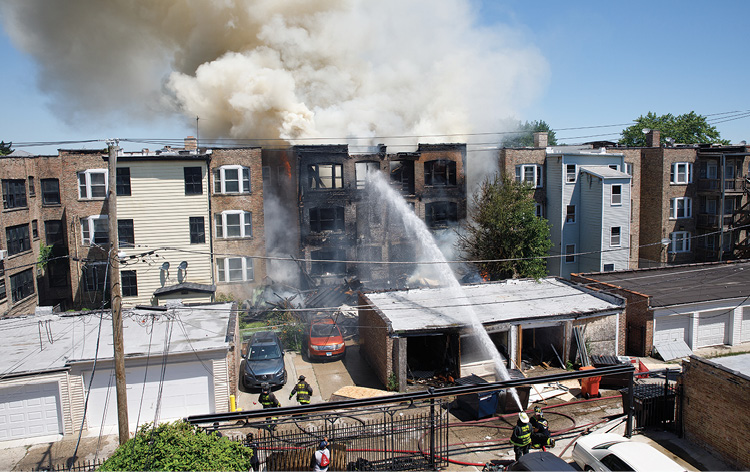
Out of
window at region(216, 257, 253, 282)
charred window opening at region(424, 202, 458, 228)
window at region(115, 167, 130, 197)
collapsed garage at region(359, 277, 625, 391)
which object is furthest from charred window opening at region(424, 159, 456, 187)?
window at region(115, 167, 130, 197)

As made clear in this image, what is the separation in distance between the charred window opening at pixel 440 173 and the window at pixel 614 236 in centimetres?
1066

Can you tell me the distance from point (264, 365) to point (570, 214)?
24408mm

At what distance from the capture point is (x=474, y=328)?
1738 centimetres

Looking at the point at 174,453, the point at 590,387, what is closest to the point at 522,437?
the point at 590,387

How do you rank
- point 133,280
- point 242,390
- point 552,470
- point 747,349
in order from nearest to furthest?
point 552,470 < point 242,390 < point 747,349 < point 133,280

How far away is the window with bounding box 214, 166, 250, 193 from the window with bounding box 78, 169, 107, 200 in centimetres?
590

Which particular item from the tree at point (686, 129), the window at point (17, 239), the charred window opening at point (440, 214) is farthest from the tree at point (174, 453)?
the tree at point (686, 129)

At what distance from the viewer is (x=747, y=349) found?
21547mm

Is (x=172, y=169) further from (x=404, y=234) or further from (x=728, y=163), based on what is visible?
(x=728, y=163)

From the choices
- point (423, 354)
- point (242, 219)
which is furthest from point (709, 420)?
point (242, 219)

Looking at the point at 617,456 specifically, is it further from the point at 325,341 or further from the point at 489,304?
the point at 325,341

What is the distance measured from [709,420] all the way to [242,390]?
1398cm

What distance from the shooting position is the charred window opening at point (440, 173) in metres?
33.1

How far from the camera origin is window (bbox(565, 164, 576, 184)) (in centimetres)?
3391
